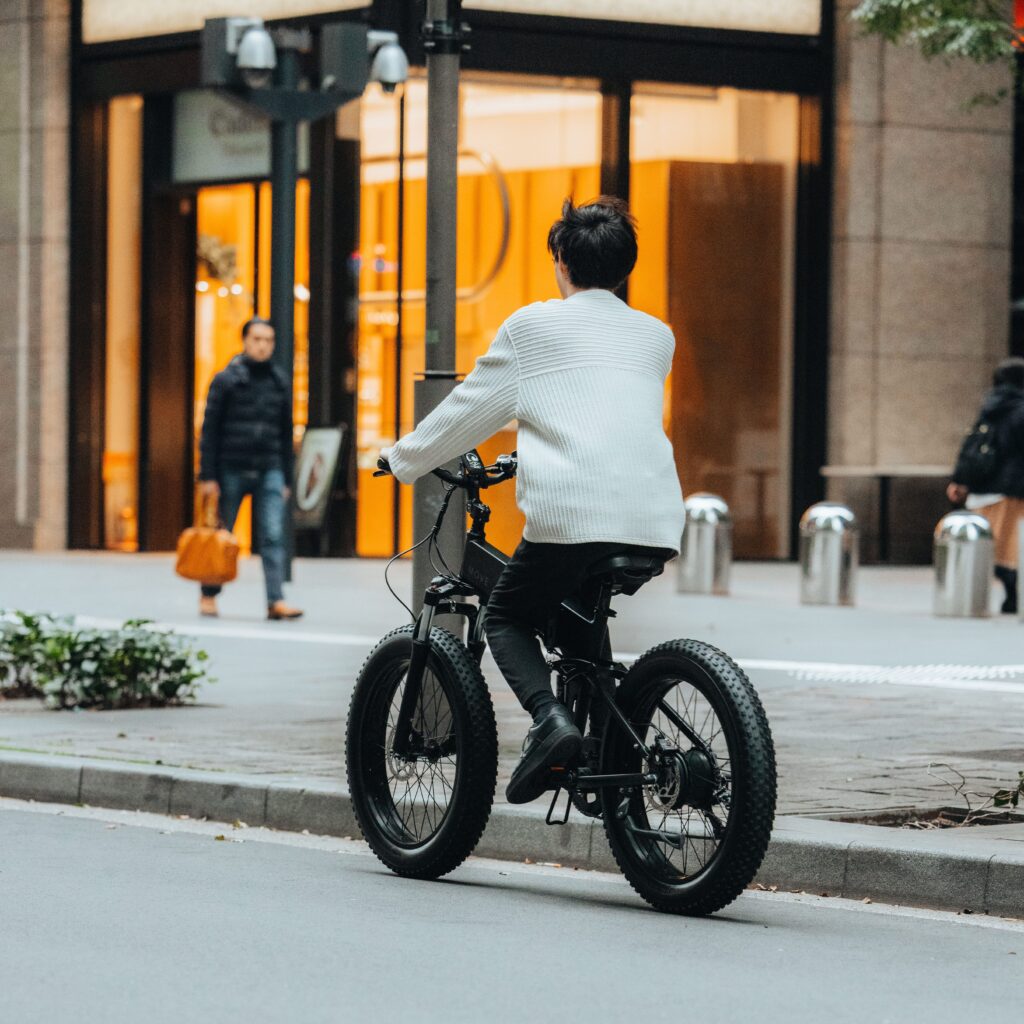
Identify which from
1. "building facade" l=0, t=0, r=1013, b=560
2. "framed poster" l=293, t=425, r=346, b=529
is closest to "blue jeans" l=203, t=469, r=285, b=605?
"framed poster" l=293, t=425, r=346, b=529

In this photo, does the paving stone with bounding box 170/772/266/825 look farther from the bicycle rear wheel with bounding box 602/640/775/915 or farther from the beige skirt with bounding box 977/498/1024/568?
the beige skirt with bounding box 977/498/1024/568

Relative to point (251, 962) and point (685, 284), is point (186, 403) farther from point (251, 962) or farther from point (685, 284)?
point (251, 962)

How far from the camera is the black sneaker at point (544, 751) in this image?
5.78m

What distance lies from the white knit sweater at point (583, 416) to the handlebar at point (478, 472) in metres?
0.10

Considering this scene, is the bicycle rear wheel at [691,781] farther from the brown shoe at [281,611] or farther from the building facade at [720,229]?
the building facade at [720,229]

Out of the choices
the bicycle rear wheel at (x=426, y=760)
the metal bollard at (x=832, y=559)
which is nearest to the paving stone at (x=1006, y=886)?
the bicycle rear wheel at (x=426, y=760)

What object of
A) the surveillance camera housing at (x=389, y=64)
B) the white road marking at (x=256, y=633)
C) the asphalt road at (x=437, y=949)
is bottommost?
the asphalt road at (x=437, y=949)

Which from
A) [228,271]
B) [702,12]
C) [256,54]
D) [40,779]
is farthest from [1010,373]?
[40,779]

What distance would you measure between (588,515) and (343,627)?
26.7 feet

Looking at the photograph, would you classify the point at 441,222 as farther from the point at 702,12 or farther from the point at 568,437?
the point at 702,12

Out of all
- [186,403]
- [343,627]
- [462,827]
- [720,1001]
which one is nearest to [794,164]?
[186,403]

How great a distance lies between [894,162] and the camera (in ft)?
67.3

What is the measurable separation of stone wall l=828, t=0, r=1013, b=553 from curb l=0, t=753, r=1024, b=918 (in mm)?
13375

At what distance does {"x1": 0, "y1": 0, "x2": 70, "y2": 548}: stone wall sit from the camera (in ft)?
73.6
